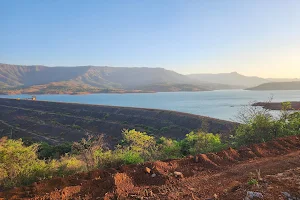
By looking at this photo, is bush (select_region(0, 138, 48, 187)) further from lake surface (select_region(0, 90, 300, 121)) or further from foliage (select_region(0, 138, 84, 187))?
lake surface (select_region(0, 90, 300, 121))

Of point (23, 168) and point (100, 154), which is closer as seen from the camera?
point (23, 168)

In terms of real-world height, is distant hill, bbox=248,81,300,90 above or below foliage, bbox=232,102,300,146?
above

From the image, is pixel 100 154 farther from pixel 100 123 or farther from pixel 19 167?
pixel 100 123

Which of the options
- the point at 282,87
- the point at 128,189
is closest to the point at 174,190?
the point at 128,189

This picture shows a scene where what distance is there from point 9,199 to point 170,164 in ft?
14.6

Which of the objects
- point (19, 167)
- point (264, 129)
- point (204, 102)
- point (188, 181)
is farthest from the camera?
point (204, 102)

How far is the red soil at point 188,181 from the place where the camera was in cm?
536

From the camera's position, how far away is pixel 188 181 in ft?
20.3

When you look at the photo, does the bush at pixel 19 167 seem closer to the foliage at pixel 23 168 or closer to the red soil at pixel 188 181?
the foliage at pixel 23 168

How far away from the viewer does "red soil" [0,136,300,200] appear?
5355mm

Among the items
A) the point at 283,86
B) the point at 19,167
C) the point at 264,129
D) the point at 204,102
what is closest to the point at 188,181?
the point at 19,167

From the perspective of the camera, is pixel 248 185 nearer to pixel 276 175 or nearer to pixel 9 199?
pixel 276 175

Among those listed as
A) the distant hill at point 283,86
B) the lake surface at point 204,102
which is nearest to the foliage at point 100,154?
the lake surface at point 204,102

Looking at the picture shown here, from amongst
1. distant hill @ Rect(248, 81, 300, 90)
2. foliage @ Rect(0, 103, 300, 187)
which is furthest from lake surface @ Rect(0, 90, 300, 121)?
distant hill @ Rect(248, 81, 300, 90)
